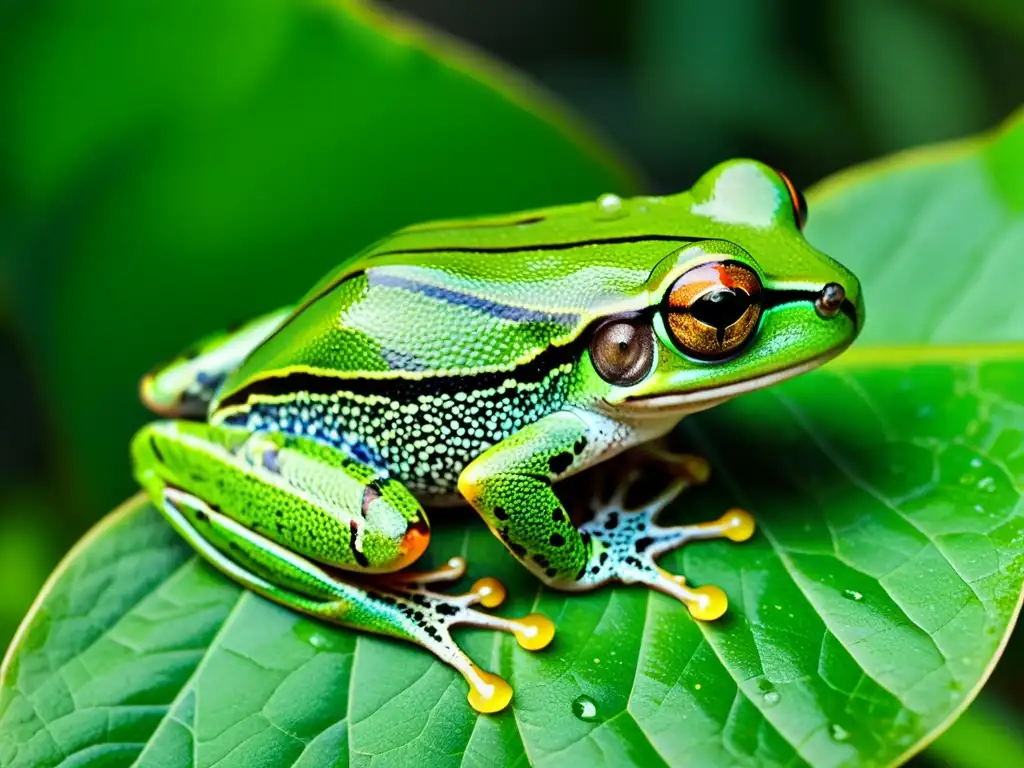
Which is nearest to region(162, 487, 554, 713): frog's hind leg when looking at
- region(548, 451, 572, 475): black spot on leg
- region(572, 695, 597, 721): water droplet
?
region(572, 695, 597, 721): water droplet

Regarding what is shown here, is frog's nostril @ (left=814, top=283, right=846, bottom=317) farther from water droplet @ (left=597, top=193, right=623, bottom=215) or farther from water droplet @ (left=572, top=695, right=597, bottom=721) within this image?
water droplet @ (left=572, top=695, right=597, bottom=721)

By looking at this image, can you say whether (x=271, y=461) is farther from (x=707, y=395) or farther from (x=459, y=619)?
(x=707, y=395)

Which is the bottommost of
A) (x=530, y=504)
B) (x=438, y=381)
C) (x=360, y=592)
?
(x=360, y=592)

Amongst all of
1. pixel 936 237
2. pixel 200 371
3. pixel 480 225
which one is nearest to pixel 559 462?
pixel 480 225

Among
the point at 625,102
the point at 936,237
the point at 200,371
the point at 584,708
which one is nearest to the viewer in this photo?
the point at 584,708

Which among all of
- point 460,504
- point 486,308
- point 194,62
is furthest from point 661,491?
point 194,62

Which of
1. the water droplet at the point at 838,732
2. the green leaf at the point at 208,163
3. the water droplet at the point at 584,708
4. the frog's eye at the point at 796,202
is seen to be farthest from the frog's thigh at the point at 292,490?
the frog's eye at the point at 796,202

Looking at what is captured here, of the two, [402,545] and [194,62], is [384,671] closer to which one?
[402,545]
